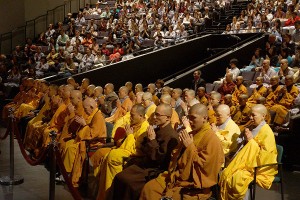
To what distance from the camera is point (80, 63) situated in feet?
53.5

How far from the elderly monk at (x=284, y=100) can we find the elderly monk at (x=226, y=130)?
2.77 metres

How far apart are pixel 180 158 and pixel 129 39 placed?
40.5 feet

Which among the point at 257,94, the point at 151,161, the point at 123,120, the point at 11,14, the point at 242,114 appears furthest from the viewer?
the point at 11,14

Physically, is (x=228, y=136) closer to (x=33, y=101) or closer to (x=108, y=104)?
(x=108, y=104)

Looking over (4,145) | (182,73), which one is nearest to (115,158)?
(4,145)

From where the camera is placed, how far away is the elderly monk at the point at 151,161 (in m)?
6.10

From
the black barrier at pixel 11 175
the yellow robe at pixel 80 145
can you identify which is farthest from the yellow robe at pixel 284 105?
the black barrier at pixel 11 175

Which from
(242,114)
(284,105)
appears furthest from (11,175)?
(284,105)

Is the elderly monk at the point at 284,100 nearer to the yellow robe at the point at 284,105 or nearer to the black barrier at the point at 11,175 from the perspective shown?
the yellow robe at the point at 284,105

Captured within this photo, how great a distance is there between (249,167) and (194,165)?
77cm

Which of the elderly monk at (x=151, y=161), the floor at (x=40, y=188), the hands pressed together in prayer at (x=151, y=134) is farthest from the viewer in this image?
the floor at (x=40, y=188)

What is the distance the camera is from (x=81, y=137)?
800 centimetres

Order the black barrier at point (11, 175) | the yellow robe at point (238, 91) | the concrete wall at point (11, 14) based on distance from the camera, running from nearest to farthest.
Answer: the black barrier at point (11, 175) < the yellow robe at point (238, 91) < the concrete wall at point (11, 14)

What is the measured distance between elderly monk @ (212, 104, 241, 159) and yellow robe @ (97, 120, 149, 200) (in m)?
1.01
